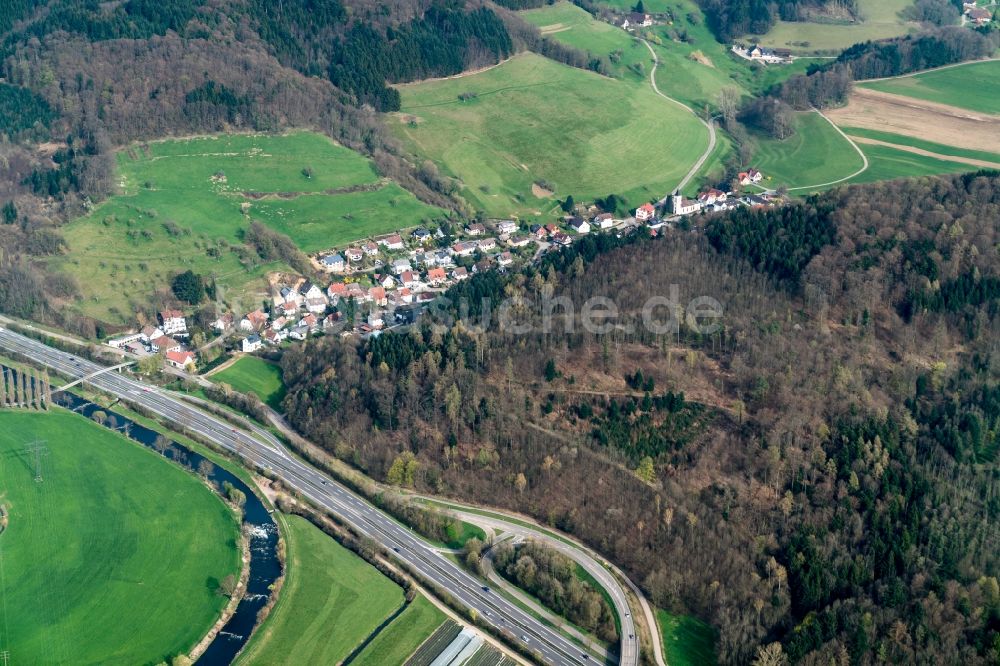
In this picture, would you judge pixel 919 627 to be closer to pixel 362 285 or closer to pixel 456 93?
pixel 362 285

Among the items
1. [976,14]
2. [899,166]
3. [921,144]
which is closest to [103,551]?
[899,166]

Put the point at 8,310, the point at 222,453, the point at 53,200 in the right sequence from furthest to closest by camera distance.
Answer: the point at 53,200
the point at 8,310
the point at 222,453

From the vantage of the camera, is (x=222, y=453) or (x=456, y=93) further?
(x=456, y=93)

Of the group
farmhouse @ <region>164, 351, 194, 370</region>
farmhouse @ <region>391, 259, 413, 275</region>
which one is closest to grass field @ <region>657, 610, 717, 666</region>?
farmhouse @ <region>164, 351, 194, 370</region>

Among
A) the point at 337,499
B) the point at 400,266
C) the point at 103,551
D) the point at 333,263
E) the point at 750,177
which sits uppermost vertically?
the point at 750,177

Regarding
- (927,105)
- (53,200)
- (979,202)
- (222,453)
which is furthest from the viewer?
(927,105)

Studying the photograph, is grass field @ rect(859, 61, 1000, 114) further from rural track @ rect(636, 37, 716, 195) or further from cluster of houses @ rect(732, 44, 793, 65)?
rural track @ rect(636, 37, 716, 195)

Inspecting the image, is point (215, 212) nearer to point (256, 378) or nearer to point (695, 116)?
point (256, 378)

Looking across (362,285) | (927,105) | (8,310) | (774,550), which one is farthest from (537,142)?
(774,550)
